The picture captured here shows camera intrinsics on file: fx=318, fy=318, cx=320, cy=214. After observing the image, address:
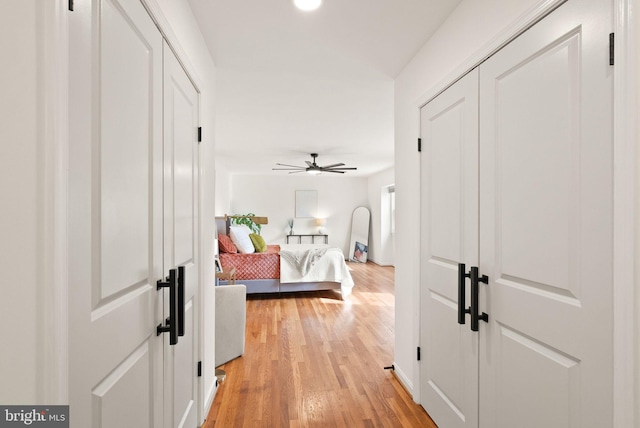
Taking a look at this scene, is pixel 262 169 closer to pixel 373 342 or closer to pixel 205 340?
pixel 373 342

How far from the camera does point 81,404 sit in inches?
31.3

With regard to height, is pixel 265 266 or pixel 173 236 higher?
pixel 173 236

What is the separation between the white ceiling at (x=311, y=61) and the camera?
177cm

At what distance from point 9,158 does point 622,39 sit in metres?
1.54

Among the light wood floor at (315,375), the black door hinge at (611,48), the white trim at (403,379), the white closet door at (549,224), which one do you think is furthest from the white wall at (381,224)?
the black door hinge at (611,48)

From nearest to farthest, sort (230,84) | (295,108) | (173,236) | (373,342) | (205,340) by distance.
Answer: (173,236) → (205,340) → (230,84) → (373,342) → (295,108)

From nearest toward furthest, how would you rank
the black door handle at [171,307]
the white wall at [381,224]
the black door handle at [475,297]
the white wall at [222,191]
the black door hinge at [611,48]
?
the black door hinge at [611,48]
the black door handle at [171,307]
the black door handle at [475,297]
the white wall at [222,191]
the white wall at [381,224]

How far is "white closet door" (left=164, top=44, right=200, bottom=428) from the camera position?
1372mm

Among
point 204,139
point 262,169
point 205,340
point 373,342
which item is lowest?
point 373,342

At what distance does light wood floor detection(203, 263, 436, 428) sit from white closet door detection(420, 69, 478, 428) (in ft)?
1.01

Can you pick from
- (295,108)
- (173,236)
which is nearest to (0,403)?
→ (173,236)

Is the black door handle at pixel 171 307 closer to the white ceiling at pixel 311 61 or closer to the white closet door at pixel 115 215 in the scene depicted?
the white closet door at pixel 115 215

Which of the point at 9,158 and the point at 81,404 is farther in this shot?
the point at 81,404

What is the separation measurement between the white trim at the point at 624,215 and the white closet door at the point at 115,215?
142cm
